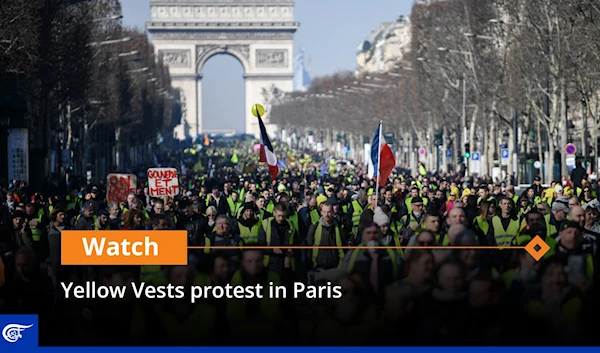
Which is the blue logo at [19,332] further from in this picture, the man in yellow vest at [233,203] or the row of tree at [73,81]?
the row of tree at [73,81]

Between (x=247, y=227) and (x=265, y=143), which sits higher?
(x=265, y=143)

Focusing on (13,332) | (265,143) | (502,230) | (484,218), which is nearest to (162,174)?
(265,143)

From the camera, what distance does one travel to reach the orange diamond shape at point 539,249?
330 inches

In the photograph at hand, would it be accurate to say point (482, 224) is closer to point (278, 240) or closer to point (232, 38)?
point (278, 240)

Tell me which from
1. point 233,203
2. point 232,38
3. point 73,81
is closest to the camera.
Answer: point 233,203

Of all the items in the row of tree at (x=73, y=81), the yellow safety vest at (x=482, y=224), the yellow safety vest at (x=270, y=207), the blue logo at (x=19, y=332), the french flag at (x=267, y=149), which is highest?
the row of tree at (x=73, y=81)

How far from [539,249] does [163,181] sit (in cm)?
1679

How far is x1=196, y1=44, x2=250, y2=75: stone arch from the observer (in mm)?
193500

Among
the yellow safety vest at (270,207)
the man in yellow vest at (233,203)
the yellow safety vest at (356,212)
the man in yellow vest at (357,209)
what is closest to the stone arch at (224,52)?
the man in yellow vest at (233,203)

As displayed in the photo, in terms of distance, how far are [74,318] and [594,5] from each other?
34.0 m

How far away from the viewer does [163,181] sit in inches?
982

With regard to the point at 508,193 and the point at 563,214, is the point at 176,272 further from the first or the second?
the point at 508,193

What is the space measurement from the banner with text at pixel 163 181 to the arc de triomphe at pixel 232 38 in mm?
159524

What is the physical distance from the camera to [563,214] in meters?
15.4
